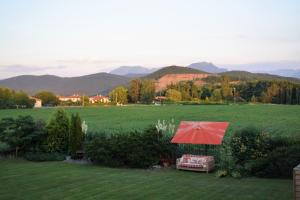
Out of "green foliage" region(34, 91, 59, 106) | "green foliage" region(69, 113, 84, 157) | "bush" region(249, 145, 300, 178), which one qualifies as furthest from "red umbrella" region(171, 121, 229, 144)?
"green foliage" region(34, 91, 59, 106)

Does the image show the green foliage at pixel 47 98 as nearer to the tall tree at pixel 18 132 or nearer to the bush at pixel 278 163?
the tall tree at pixel 18 132

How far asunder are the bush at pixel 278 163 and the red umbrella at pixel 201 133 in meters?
2.09

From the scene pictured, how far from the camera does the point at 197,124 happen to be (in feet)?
60.8

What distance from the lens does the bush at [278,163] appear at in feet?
49.2

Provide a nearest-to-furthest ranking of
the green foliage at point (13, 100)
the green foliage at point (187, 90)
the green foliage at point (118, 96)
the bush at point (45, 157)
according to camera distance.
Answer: the bush at point (45, 157) < the green foliage at point (13, 100) < the green foliage at point (118, 96) < the green foliage at point (187, 90)

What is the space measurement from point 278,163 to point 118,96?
127 m

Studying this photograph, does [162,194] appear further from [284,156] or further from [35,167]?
[35,167]

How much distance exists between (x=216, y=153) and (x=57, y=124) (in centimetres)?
834

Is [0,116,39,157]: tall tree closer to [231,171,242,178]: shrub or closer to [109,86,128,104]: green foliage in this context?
[231,171,242,178]: shrub

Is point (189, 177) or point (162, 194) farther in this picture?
point (189, 177)

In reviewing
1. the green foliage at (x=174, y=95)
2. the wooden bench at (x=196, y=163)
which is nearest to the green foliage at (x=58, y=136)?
the wooden bench at (x=196, y=163)

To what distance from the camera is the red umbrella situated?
1765 cm

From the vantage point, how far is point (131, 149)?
18109mm

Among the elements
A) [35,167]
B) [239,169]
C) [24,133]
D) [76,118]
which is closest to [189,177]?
[239,169]
